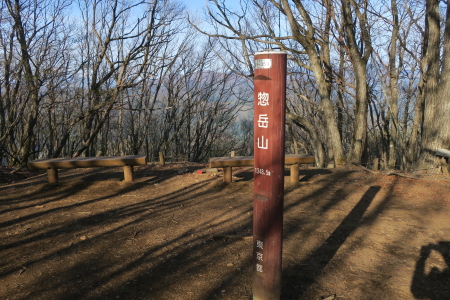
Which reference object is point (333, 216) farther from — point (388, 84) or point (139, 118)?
point (139, 118)

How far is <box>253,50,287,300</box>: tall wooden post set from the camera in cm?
236

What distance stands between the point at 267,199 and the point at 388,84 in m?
17.7

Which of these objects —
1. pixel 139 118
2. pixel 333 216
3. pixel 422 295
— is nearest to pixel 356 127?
pixel 333 216

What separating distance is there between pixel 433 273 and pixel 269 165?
209 cm

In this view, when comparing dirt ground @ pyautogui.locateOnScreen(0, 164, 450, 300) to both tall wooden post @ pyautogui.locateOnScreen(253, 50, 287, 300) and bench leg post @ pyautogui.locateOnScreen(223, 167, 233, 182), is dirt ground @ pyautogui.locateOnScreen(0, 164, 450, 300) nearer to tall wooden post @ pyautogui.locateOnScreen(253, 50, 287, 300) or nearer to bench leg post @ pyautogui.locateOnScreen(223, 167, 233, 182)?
bench leg post @ pyautogui.locateOnScreen(223, 167, 233, 182)

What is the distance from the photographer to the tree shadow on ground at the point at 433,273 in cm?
296

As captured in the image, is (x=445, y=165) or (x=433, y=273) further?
(x=445, y=165)

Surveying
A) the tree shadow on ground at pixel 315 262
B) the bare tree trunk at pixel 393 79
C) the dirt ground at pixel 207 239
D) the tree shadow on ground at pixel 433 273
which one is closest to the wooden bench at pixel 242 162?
the dirt ground at pixel 207 239

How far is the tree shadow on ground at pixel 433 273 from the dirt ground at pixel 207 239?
10 millimetres

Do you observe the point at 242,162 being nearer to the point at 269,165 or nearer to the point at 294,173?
the point at 294,173

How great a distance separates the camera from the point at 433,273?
10.8 ft

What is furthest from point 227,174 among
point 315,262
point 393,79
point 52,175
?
point 393,79

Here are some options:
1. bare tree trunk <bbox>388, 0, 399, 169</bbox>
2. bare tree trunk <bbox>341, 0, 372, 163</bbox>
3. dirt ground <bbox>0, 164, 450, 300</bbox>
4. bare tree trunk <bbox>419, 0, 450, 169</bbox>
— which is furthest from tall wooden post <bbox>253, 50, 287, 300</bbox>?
bare tree trunk <bbox>388, 0, 399, 169</bbox>

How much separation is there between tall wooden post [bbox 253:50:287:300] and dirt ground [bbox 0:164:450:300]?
51 centimetres
